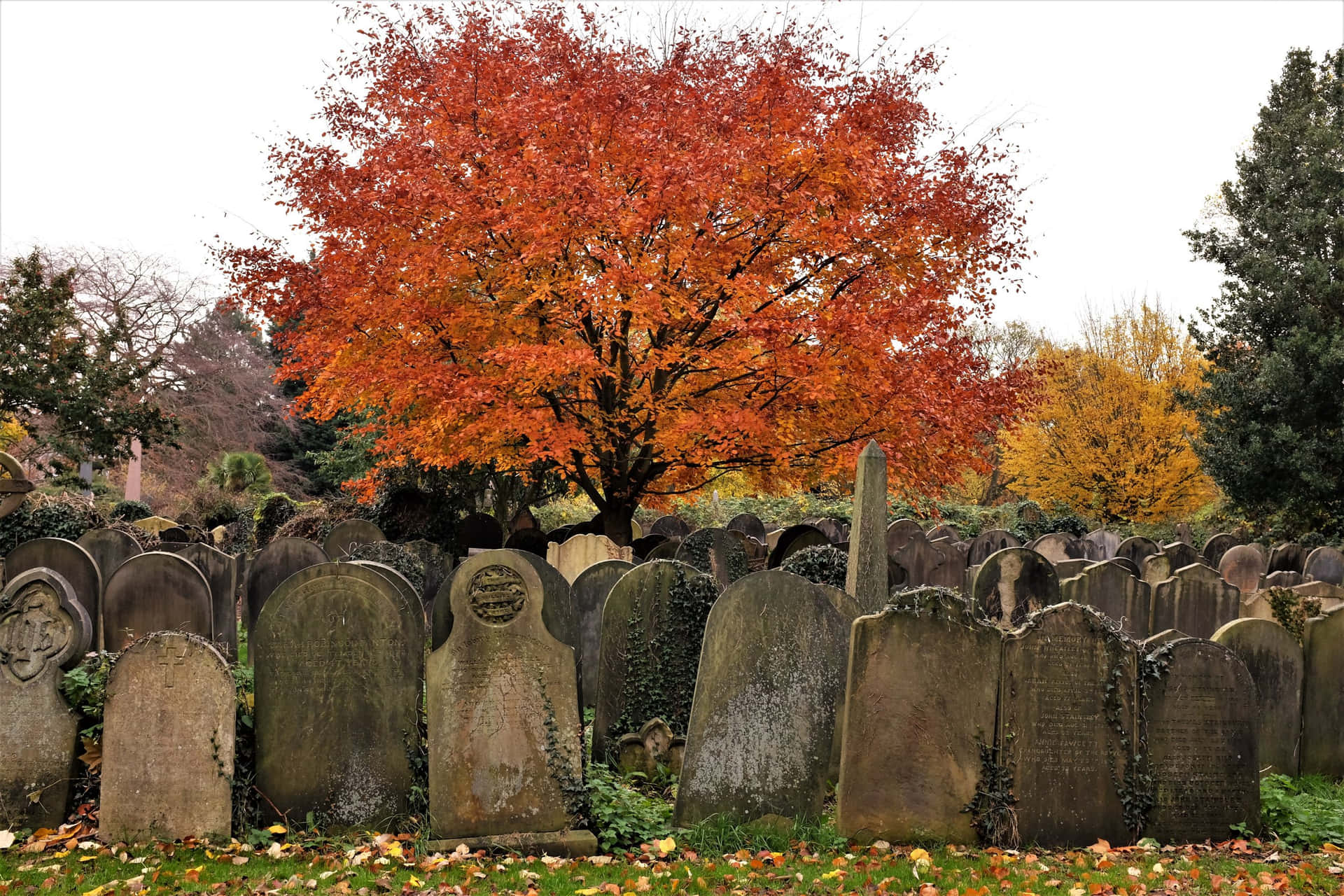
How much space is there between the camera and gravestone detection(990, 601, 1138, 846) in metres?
6.13

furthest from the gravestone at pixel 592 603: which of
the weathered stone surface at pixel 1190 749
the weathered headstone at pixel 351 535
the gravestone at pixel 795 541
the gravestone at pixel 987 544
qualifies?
the gravestone at pixel 987 544

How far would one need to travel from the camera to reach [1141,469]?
30.7 meters

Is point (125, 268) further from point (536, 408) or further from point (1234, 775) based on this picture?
point (1234, 775)

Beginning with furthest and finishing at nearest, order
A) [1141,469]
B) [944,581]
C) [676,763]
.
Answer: [1141,469]
[944,581]
[676,763]

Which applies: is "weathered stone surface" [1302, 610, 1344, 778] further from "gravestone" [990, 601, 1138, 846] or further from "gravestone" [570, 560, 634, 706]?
"gravestone" [570, 560, 634, 706]

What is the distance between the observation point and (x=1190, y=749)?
6.29 metres

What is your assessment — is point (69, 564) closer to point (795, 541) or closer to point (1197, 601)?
point (795, 541)

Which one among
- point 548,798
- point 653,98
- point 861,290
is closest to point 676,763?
point 548,798

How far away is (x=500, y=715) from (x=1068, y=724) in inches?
133

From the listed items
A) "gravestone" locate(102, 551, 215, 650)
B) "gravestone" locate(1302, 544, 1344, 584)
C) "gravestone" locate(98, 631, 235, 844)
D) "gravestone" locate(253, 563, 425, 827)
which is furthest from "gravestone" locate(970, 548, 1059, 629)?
"gravestone" locate(1302, 544, 1344, 584)

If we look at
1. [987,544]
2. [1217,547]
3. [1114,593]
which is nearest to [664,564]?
[1114,593]

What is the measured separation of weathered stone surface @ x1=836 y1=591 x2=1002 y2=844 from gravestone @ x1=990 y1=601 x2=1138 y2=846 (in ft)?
0.93

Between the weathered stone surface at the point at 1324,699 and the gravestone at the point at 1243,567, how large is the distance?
8.68m

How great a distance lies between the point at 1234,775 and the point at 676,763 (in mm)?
3508
